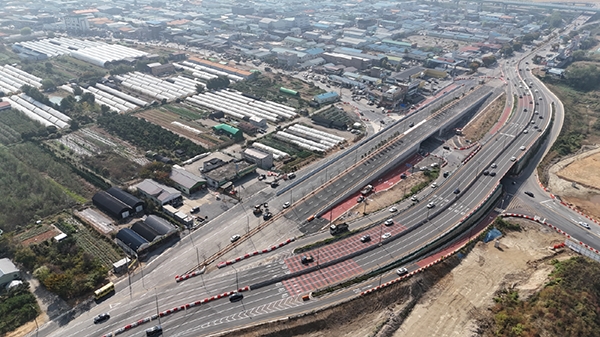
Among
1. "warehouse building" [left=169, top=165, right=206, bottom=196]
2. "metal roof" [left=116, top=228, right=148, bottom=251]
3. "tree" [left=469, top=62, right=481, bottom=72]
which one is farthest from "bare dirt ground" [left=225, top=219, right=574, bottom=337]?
"tree" [left=469, top=62, right=481, bottom=72]

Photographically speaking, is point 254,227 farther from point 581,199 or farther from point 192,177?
point 581,199

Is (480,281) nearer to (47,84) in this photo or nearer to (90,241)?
(90,241)

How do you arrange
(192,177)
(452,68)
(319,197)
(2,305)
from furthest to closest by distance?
→ (452,68) → (192,177) → (319,197) → (2,305)

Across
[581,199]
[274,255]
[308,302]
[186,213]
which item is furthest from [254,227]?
[581,199]

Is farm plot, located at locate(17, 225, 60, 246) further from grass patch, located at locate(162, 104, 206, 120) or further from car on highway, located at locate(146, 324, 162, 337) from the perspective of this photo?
grass patch, located at locate(162, 104, 206, 120)

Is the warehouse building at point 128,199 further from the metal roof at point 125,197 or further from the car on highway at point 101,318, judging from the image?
the car on highway at point 101,318

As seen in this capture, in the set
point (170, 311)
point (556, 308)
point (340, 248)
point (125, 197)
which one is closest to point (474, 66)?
point (340, 248)

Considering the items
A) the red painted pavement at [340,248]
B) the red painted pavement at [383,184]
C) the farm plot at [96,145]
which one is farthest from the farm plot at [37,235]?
the red painted pavement at [383,184]
